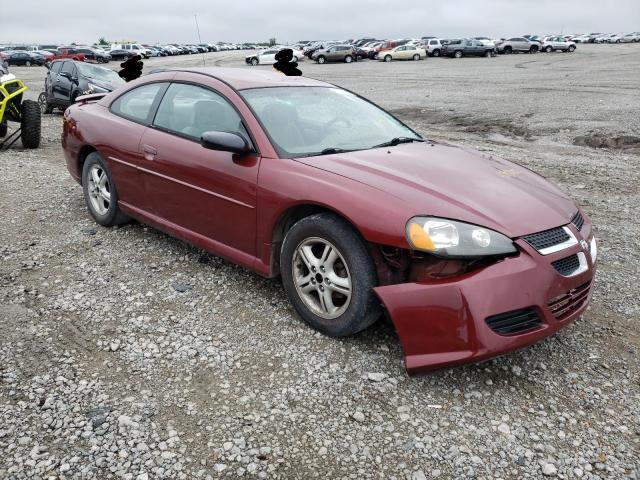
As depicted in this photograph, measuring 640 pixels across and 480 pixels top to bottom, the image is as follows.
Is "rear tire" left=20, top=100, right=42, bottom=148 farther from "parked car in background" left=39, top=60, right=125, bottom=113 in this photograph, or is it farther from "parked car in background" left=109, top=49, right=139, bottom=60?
"parked car in background" left=109, top=49, right=139, bottom=60

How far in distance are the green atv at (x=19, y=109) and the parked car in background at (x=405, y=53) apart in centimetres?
3761

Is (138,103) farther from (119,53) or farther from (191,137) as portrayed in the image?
(119,53)

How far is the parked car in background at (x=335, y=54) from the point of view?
4347 cm

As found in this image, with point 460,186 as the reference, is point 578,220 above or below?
below

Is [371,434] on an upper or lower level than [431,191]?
lower

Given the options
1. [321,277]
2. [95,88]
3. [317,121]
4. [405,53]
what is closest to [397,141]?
[317,121]

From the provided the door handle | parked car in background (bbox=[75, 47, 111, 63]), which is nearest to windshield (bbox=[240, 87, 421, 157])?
the door handle

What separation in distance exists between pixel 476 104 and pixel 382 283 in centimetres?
1380

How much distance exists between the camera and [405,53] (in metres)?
43.5

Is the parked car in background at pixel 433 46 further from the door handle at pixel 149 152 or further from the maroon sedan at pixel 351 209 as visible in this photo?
the door handle at pixel 149 152

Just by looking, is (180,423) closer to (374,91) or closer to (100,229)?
(100,229)

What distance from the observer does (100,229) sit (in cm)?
524

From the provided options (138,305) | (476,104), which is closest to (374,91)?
(476,104)

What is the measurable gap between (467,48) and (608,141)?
36.9 meters
